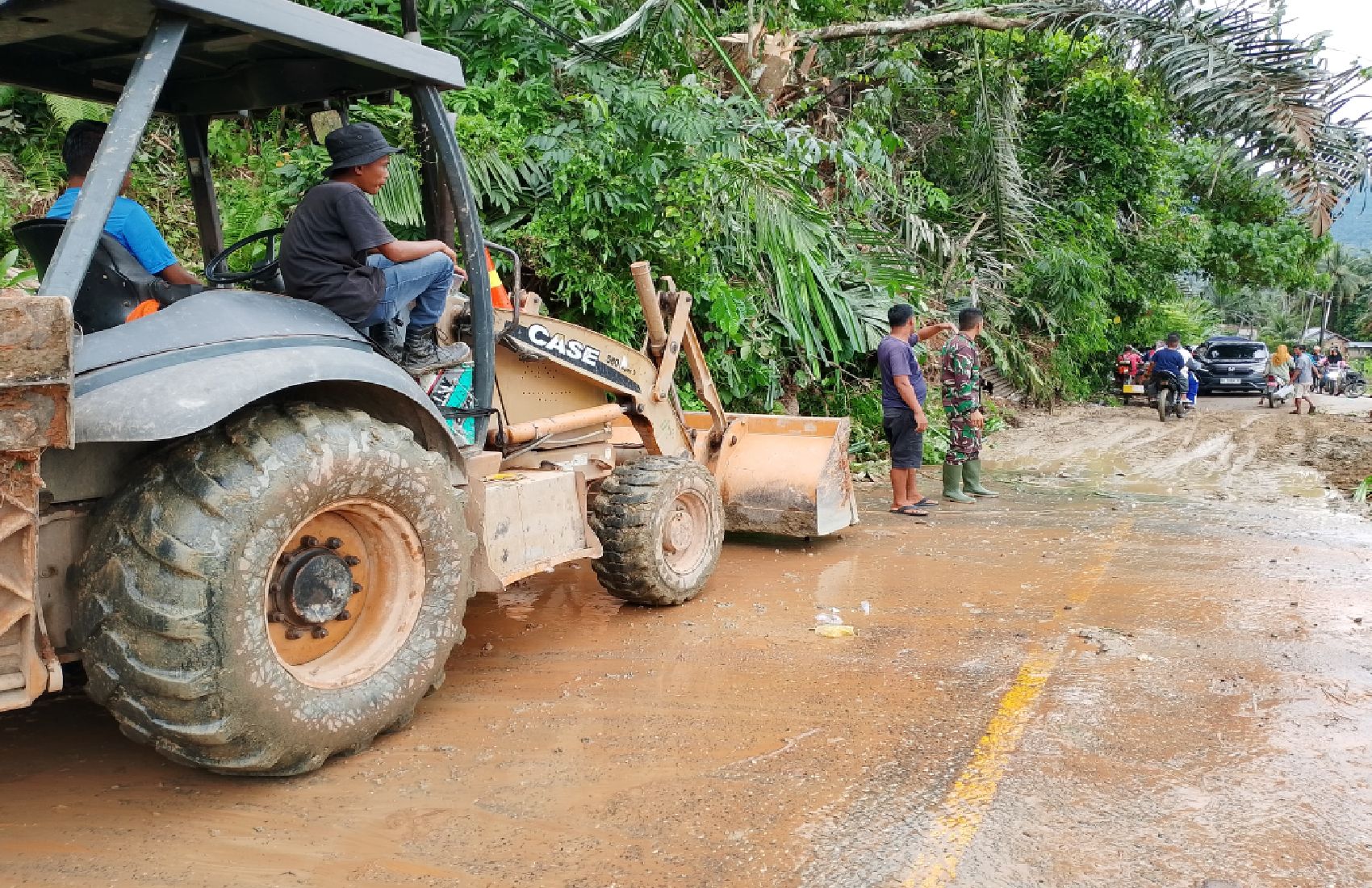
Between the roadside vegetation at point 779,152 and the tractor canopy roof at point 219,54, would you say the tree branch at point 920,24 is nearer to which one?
the roadside vegetation at point 779,152

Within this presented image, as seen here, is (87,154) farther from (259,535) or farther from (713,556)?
(713,556)

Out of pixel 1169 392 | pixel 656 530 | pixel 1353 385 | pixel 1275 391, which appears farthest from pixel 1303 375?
pixel 656 530

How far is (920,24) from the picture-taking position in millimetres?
13867

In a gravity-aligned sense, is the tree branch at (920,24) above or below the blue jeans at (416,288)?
above

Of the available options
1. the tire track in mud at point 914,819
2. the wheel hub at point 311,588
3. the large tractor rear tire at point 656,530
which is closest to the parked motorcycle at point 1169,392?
the large tractor rear tire at point 656,530

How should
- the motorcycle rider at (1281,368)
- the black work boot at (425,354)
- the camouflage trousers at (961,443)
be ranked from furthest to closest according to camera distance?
the motorcycle rider at (1281,368), the camouflage trousers at (961,443), the black work boot at (425,354)

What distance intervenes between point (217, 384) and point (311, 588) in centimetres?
78

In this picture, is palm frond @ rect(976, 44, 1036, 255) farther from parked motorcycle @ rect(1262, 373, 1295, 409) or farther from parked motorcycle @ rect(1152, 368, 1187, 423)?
parked motorcycle @ rect(1262, 373, 1295, 409)

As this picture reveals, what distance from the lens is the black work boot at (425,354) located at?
15.0 feet

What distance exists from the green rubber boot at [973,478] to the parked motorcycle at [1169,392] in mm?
10290

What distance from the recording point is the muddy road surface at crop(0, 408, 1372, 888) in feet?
10.4

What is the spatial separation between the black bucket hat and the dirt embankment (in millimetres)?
8826

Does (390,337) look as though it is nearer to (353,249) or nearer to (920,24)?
(353,249)

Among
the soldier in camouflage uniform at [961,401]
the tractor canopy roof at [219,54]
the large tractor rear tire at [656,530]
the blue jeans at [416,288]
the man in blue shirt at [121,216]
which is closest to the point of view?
the tractor canopy roof at [219,54]
